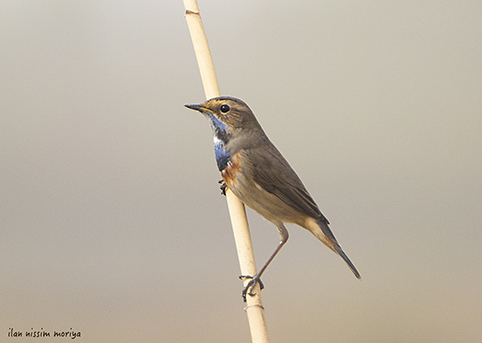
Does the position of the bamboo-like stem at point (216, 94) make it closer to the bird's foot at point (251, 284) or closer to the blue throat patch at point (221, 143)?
the bird's foot at point (251, 284)

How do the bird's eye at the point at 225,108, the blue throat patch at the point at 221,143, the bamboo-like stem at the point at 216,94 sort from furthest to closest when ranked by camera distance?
the blue throat patch at the point at 221,143, the bird's eye at the point at 225,108, the bamboo-like stem at the point at 216,94

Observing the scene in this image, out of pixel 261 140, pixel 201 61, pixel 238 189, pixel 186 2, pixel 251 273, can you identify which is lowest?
pixel 251 273

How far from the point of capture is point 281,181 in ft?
6.75

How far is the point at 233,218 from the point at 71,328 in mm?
1338

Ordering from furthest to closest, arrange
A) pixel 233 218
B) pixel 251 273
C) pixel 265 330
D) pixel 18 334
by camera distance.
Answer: pixel 18 334 < pixel 233 218 < pixel 251 273 < pixel 265 330

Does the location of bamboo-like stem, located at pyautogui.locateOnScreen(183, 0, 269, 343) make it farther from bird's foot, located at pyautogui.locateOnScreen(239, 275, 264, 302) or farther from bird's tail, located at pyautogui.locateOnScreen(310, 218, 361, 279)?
bird's tail, located at pyautogui.locateOnScreen(310, 218, 361, 279)

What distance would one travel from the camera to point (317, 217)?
207 cm

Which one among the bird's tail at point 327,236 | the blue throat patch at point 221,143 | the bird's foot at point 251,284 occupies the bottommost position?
the bird's foot at point 251,284

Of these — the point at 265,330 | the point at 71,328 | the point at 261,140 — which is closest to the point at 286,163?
the point at 261,140

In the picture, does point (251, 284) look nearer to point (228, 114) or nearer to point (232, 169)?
point (232, 169)

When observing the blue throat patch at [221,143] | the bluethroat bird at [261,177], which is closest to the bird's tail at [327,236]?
the bluethroat bird at [261,177]

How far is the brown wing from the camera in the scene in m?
2.04

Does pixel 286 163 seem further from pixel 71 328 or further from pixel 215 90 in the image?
pixel 71 328

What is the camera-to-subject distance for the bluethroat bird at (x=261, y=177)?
6.57ft
